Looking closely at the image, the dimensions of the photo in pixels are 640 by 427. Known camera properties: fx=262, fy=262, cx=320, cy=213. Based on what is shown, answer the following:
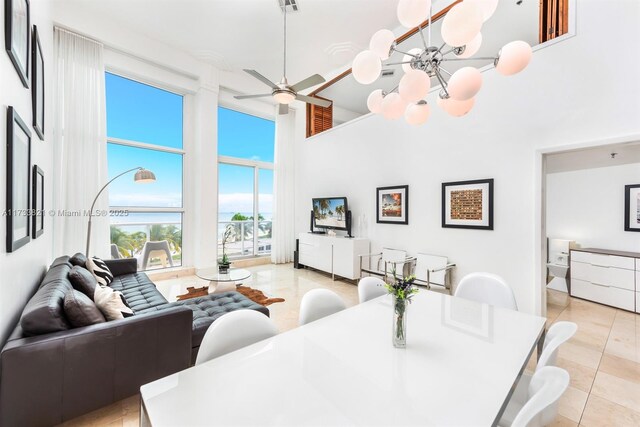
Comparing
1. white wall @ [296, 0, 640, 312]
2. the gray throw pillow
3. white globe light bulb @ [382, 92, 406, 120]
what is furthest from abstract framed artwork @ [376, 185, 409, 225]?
the gray throw pillow

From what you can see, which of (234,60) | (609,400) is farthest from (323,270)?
(234,60)

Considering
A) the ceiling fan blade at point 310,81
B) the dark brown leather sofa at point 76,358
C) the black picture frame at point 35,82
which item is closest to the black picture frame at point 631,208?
the ceiling fan blade at point 310,81

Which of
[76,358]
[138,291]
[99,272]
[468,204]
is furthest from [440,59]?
[99,272]

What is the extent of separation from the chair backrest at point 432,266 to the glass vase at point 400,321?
2493mm

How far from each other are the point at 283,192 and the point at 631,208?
18.9 ft

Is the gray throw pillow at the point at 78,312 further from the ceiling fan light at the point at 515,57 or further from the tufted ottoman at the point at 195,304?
the ceiling fan light at the point at 515,57

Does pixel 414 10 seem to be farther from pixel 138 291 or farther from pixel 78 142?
pixel 78 142

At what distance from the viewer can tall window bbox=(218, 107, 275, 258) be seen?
5758 millimetres

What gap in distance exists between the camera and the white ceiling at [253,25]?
3672mm

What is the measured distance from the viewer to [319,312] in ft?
5.48

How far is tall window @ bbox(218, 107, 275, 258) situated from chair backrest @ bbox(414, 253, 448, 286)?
3.78 m

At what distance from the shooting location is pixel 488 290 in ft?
6.72

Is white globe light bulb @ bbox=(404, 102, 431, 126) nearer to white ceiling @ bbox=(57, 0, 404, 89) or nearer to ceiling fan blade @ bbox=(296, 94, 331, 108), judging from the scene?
ceiling fan blade @ bbox=(296, 94, 331, 108)

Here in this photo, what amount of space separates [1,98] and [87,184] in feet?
10.2
